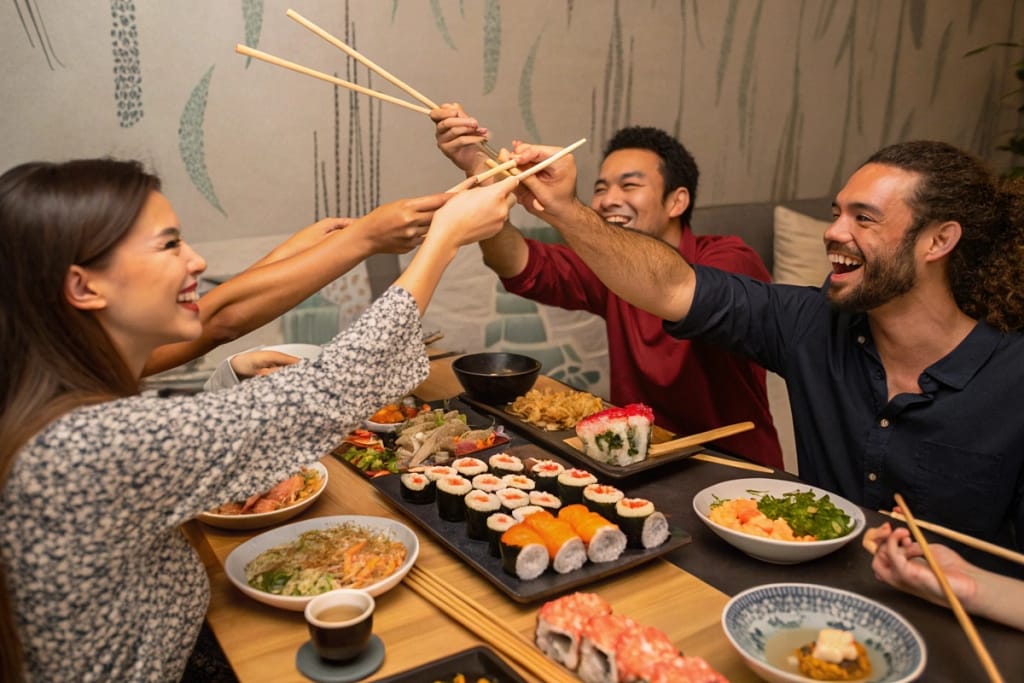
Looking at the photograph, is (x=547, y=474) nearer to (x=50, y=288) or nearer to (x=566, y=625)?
(x=566, y=625)

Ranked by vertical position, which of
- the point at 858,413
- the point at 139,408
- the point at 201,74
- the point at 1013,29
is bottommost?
Result: the point at 858,413

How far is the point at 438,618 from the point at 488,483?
1.29ft

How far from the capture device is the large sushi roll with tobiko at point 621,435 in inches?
71.2

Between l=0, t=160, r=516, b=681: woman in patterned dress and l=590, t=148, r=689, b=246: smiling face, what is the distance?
1512 millimetres

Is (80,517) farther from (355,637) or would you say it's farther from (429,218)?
(429,218)

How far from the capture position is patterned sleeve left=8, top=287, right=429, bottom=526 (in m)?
1.10

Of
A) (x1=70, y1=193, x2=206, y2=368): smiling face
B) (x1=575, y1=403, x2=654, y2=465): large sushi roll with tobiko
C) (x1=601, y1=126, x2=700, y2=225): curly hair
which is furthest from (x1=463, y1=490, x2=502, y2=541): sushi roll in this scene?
(x1=601, y1=126, x2=700, y2=225): curly hair

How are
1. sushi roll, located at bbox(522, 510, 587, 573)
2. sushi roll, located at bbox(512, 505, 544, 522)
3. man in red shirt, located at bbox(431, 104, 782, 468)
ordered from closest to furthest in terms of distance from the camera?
sushi roll, located at bbox(522, 510, 587, 573)
sushi roll, located at bbox(512, 505, 544, 522)
man in red shirt, located at bbox(431, 104, 782, 468)

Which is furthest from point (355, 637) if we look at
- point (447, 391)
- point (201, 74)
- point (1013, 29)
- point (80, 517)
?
point (1013, 29)

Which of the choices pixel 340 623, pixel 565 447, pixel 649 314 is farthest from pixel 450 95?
pixel 340 623

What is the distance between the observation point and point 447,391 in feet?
8.15

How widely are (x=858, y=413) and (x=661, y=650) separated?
43.6 inches

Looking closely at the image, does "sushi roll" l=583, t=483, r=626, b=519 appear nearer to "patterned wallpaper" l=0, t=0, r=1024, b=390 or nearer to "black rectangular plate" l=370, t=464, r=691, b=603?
"black rectangular plate" l=370, t=464, r=691, b=603

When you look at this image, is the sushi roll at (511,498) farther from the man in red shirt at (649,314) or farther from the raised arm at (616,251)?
the man in red shirt at (649,314)
